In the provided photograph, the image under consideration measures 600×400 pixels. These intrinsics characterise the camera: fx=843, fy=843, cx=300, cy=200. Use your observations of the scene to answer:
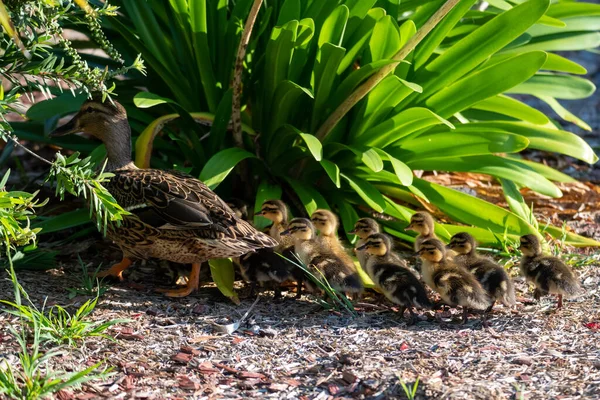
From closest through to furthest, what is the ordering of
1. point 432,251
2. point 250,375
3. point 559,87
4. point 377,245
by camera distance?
point 250,375 → point 432,251 → point 377,245 → point 559,87

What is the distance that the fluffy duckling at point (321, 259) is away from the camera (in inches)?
189

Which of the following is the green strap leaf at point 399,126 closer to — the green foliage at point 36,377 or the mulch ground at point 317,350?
the mulch ground at point 317,350

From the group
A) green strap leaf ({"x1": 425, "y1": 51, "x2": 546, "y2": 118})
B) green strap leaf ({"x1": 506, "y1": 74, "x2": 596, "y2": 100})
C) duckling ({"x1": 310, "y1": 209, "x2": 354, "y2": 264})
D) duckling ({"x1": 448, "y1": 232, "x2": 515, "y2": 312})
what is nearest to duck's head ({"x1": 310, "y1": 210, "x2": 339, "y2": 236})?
duckling ({"x1": 310, "y1": 209, "x2": 354, "y2": 264})

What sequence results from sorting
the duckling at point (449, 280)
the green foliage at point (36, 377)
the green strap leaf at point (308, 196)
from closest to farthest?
the green foliage at point (36, 377)
the duckling at point (449, 280)
the green strap leaf at point (308, 196)

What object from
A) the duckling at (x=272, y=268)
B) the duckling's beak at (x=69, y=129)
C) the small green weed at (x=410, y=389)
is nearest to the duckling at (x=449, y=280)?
the duckling at (x=272, y=268)

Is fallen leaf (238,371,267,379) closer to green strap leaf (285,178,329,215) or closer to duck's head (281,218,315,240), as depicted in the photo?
duck's head (281,218,315,240)

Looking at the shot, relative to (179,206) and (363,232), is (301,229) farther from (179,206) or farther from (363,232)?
(179,206)

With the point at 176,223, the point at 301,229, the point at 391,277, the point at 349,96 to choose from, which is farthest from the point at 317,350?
the point at 349,96

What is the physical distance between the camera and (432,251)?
16.0 ft

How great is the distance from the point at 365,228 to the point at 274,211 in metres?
0.58

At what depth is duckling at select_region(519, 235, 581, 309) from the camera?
4.77 m

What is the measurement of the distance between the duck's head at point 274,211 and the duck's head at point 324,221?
7.6 inches

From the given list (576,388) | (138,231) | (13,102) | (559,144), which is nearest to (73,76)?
(13,102)

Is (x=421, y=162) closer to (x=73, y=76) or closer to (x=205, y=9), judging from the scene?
(x=205, y=9)
